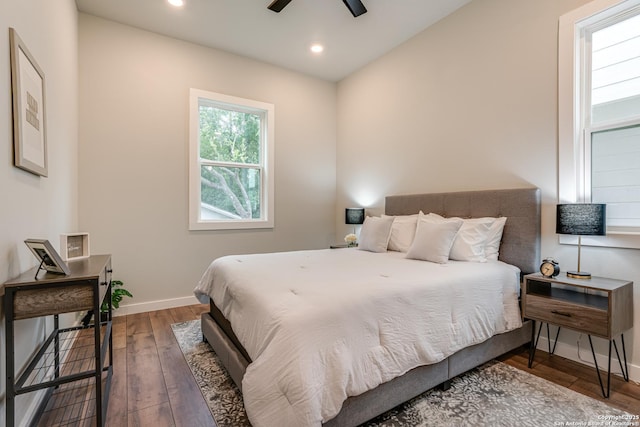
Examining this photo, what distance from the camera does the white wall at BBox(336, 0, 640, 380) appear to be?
8.00 feet

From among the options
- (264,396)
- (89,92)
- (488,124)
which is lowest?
(264,396)

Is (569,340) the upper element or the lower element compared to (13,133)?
lower

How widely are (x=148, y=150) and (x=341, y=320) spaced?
125 inches

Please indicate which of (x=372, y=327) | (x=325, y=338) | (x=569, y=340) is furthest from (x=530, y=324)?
(x=325, y=338)

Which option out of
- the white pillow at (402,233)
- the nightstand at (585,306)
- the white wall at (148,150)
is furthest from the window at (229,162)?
the nightstand at (585,306)

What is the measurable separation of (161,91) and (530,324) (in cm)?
439

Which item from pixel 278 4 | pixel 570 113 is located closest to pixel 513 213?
pixel 570 113

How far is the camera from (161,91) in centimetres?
353

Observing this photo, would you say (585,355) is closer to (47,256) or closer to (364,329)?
(364,329)

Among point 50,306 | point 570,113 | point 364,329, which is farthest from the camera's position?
point 570,113

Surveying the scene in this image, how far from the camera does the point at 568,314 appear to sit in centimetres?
200

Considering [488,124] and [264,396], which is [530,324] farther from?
[264,396]

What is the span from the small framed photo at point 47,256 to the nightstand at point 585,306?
9.49 ft

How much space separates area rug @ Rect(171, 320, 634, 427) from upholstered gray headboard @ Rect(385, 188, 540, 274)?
0.90m
